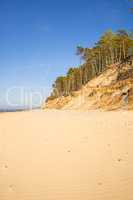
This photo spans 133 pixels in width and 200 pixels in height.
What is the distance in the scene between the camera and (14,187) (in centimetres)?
476

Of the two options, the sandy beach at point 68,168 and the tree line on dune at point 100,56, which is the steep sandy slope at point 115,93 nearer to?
the tree line on dune at point 100,56

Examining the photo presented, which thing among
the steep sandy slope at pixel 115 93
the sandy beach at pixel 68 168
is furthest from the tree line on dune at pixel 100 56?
the sandy beach at pixel 68 168

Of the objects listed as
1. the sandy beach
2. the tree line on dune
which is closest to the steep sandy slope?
the tree line on dune

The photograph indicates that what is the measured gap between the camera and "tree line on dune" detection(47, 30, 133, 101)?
49.7m

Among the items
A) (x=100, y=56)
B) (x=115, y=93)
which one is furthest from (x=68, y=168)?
(x=100, y=56)

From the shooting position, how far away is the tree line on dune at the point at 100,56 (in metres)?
49.7

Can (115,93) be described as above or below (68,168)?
above

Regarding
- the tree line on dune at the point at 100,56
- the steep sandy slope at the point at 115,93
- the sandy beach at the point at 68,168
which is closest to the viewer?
the sandy beach at the point at 68,168

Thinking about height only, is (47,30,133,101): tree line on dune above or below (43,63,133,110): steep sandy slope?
above

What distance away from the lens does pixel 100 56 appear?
190ft

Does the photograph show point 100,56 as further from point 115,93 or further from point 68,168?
point 68,168

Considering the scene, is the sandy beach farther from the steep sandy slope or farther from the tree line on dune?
the tree line on dune

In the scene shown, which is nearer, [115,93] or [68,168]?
[68,168]

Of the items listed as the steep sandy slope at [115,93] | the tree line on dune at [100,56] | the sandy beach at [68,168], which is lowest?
the sandy beach at [68,168]
